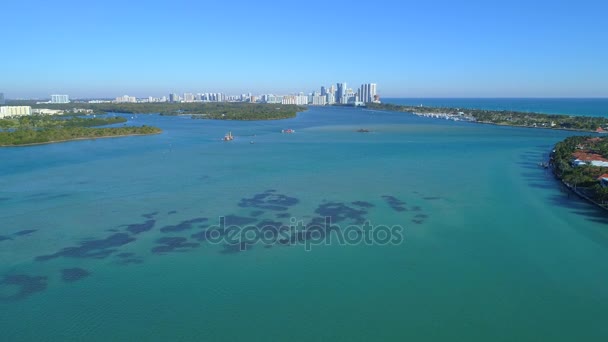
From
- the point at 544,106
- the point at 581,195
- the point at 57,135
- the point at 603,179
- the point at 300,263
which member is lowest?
the point at 300,263

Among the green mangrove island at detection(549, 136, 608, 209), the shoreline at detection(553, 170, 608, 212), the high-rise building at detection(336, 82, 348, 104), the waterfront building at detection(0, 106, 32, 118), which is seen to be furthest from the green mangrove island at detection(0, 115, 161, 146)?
the high-rise building at detection(336, 82, 348, 104)

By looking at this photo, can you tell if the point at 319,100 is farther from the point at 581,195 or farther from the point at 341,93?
the point at 581,195

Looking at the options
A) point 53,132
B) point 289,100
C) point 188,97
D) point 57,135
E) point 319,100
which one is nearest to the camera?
point 57,135

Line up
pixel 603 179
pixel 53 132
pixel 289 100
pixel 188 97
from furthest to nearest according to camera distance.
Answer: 1. pixel 188 97
2. pixel 289 100
3. pixel 53 132
4. pixel 603 179

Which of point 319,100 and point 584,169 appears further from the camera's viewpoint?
point 319,100

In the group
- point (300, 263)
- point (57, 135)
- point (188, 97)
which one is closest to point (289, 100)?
point (188, 97)

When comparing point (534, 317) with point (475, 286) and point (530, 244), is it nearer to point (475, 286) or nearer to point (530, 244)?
point (475, 286)

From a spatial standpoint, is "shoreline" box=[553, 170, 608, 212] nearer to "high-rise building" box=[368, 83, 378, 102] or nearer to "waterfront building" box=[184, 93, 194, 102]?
"high-rise building" box=[368, 83, 378, 102]
